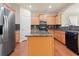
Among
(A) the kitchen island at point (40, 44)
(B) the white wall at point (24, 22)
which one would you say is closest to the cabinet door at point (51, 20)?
(B) the white wall at point (24, 22)

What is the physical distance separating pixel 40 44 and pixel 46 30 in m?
8.09

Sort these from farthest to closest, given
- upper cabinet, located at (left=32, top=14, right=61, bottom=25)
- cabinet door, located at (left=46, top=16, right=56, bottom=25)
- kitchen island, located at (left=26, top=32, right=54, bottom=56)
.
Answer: cabinet door, located at (left=46, top=16, right=56, bottom=25) → upper cabinet, located at (left=32, top=14, right=61, bottom=25) → kitchen island, located at (left=26, top=32, right=54, bottom=56)

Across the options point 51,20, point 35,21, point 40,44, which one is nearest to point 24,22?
point 35,21

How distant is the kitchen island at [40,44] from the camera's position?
3.64 m

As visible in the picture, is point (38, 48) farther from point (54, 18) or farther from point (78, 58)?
point (54, 18)

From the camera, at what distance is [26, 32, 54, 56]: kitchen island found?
3.64 metres

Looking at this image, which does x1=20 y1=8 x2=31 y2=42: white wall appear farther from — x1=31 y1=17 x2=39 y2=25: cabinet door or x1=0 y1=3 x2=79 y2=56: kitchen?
x1=31 y1=17 x2=39 y2=25: cabinet door

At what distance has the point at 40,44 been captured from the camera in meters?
3.69

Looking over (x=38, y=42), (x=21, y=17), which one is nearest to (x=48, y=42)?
(x=38, y=42)

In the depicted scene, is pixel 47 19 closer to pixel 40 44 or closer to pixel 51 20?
pixel 51 20

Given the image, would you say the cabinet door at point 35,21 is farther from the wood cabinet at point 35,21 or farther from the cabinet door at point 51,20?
the cabinet door at point 51,20

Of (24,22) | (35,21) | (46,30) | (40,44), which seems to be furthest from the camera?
(35,21)

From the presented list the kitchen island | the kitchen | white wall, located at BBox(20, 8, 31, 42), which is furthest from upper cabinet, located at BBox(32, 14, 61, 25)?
the kitchen island

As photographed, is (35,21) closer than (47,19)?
Yes
